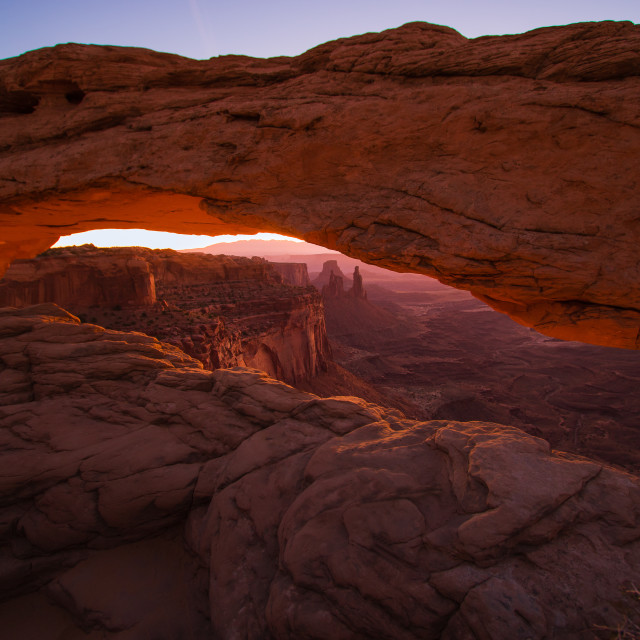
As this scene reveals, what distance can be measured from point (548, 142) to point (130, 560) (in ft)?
27.5

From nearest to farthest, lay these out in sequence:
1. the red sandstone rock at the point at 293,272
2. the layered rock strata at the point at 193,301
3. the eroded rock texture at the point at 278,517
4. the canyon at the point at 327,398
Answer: the eroded rock texture at the point at 278,517 < the canyon at the point at 327,398 < the layered rock strata at the point at 193,301 < the red sandstone rock at the point at 293,272

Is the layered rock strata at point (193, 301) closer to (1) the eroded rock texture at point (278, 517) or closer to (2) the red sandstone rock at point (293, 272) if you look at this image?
(1) the eroded rock texture at point (278, 517)

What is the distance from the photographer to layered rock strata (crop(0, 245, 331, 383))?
1681 cm

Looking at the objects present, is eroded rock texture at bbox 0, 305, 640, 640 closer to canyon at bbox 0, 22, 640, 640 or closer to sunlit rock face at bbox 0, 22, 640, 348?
canyon at bbox 0, 22, 640, 640

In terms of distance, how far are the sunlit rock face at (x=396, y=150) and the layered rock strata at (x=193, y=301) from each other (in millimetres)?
10715

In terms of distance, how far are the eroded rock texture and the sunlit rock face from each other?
2.67 metres

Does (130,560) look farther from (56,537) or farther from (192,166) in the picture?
(192,166)

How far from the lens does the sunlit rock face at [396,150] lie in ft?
15.7

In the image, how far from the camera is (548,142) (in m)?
4.91

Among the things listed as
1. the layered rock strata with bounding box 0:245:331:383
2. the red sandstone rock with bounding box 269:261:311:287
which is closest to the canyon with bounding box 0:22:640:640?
the layered rock strata with bounding box 0:245:331:383

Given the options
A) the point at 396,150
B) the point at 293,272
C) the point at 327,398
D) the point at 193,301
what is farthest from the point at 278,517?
the point at 293,272

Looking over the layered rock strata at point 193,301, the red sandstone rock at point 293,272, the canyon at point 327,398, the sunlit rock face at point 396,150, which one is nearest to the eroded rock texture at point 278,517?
the canyon at point 327,398

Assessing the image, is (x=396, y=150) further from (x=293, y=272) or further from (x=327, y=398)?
(x=293, y=272)

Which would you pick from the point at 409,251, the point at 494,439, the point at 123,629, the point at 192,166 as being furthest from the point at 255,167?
the point at 123,629
